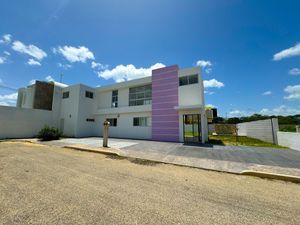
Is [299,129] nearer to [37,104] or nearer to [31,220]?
[31,220]

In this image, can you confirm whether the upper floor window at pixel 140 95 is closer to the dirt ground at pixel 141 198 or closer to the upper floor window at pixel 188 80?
the upper floor window at pixel 188 80

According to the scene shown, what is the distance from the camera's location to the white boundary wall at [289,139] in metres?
10.0

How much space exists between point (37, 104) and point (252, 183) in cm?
2441

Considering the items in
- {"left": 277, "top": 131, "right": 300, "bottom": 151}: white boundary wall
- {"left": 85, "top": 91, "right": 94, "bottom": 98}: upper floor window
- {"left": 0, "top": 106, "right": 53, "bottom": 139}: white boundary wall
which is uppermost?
{"left": 85, "top": 91, "right": 94, "bottom": 98}: upper floor window

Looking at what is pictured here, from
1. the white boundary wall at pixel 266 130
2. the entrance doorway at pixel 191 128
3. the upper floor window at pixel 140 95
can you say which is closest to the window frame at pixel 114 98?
the upper floor window at pixel 140 95

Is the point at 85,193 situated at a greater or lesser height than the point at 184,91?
lesser

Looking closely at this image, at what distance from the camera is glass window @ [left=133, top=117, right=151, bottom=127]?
16.3 metres

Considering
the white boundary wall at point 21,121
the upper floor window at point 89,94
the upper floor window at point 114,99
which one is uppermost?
the upper floor window at point 89,94

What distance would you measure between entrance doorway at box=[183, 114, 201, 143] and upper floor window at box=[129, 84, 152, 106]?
4971 millimetres

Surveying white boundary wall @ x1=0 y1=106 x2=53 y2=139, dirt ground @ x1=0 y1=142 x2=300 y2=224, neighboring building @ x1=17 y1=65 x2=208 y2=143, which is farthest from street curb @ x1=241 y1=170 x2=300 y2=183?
white boundary wall @ x1=0 y1=106 x2=53 y2=139

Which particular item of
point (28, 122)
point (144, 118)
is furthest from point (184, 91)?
point (28, 122)

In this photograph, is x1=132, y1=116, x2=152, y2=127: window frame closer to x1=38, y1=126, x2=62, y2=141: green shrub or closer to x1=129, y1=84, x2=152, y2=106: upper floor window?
x1=129, y1=84, x2=152, y2=106: upper floor window

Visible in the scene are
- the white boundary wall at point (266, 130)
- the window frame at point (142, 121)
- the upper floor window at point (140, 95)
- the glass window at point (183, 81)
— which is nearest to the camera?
the white boundary wall at point (266, 130)

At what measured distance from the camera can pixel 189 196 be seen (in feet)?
11.5
